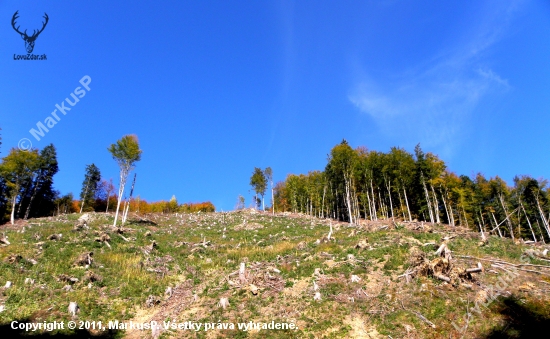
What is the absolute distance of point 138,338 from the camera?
11773mm

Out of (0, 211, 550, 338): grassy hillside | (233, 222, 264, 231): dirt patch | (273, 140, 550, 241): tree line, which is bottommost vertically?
(0, 211, 550, 338): grassy hillside

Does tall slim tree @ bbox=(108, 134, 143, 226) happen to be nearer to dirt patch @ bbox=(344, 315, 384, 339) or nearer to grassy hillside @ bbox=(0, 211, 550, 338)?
grassy hillside @ bbox=(0, 211, 550, 338)

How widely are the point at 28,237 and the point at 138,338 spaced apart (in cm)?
1812

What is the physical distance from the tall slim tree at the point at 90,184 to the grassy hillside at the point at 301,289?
160 feet

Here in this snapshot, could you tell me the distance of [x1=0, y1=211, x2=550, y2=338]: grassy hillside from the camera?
37.1 ft

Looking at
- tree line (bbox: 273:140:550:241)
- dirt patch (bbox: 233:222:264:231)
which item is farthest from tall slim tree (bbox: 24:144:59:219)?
tree line (bbox: 273:140:550:241)

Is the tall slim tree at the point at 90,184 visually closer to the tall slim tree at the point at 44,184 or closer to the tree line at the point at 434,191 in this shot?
the tall slim tree at the point at 44,184

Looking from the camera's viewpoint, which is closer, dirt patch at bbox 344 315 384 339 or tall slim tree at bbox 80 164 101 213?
dirt patch at bbox 344 315 384 339

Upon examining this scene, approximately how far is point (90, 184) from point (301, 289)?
217 ft

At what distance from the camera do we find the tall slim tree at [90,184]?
63.9 meters

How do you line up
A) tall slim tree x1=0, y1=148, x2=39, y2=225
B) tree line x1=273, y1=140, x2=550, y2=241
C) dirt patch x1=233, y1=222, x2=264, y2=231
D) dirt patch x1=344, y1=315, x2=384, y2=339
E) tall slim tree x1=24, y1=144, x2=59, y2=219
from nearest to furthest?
dirt patch x1=344, y1=315, x2=384, y2=339 < dirt patch x1=233, y1=222, x2=264, y2=231 < tall slim tree x1=0, y1=148, x2=39, y2=225 < tree line x1=273, y1=140, x2=550, y2=241 < tall slim tree x1=24, y1=144, x2=59, y2=219

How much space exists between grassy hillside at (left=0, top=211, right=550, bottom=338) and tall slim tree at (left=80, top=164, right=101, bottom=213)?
48766 millimetres

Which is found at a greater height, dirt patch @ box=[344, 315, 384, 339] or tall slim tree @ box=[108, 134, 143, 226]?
tall slim tree @ box=[108, 134, 143, 226]

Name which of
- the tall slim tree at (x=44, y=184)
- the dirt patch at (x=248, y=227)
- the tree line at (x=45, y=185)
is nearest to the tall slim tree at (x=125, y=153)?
the tree line at (x=45, y=185)
